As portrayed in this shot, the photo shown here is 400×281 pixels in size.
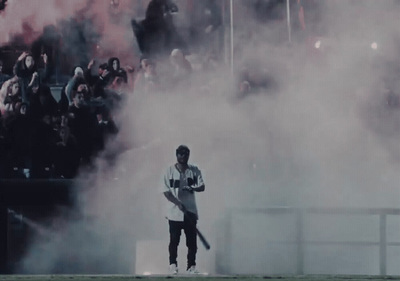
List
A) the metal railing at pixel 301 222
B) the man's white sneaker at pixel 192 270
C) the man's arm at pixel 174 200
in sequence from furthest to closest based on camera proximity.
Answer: the metal railing at pixel 301 222
the man's white sneaker at pixel 192 270
the man's arm at pixel 174 200

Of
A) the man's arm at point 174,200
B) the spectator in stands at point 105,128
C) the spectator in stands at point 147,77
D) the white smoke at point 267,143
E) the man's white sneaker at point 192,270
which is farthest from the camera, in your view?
the spectator in stands at point 147,77

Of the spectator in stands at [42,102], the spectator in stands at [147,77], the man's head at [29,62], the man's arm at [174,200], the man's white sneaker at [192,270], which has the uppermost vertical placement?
the man's head at [29,62]

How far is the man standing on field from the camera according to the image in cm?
730

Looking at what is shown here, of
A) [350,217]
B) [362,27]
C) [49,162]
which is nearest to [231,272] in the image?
[350,217]

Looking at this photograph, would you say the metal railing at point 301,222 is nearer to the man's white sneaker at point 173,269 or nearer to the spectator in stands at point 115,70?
the man's white sneaker at point 173,269

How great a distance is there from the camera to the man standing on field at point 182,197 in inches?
288

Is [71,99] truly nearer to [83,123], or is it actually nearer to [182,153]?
[83,123]

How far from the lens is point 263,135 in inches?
385

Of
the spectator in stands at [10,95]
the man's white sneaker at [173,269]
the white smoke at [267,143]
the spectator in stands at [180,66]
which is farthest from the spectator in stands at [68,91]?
the man's white sneaker at [173,269]

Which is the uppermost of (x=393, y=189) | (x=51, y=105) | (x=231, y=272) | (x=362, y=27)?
(x=362, y=27)

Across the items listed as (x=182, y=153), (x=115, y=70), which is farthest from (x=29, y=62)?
(x=182, y=153)

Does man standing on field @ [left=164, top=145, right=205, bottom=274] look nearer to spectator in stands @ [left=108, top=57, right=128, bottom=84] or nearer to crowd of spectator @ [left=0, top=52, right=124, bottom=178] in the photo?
crowd of spectator @ [left=0, top=52, right=124, bottom=178]

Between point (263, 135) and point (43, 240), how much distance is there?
2302mm

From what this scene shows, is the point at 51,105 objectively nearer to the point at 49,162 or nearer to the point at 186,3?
the point at 49,162
